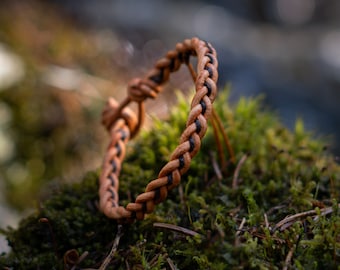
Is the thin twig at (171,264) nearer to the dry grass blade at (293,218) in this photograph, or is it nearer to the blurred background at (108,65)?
the dry grass blade at (293,218)

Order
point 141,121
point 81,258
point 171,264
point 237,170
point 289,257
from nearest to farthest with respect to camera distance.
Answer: point 289,257, point 171,264, point 81,258, point 237,170, point 141,121

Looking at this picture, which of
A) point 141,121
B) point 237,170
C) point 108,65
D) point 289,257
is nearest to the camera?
point 289,257

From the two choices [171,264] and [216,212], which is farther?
[216,212]

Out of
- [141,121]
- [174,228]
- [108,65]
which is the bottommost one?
[174,228]

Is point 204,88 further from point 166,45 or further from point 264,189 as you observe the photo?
point 166,45

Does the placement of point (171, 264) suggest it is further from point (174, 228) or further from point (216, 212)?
point (216, 212)

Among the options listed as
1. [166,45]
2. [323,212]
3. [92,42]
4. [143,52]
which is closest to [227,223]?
[323,212]

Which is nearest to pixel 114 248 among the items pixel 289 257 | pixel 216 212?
pixel 216 212

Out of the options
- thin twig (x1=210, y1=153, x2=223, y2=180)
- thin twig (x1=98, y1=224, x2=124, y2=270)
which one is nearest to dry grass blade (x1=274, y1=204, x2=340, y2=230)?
thin twig (x1=210, y1=153, x2=223, y2=180)
